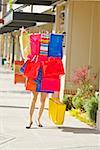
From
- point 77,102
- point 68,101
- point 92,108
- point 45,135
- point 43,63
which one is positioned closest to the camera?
point 45,135

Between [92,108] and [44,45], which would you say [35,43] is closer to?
[44,45]

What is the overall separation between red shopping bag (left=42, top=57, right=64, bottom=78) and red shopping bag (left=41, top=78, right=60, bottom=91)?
0.29ft

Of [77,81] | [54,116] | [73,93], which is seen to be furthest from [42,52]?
[73,93]

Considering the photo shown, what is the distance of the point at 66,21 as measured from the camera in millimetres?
15344

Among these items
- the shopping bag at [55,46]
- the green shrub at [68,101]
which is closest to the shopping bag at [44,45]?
the shopping bag at [55,46]

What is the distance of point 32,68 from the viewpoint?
10391 millimetres

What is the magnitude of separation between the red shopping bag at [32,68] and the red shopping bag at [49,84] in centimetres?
21

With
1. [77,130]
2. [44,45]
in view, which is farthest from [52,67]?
[77,130]

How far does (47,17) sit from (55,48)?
26.6 ft

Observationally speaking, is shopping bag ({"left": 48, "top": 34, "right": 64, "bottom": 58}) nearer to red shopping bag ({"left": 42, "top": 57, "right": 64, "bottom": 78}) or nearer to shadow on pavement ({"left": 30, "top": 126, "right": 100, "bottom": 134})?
red shopping bag ({"left": 42, "top": 57, "right": 64, "bottom": 78})

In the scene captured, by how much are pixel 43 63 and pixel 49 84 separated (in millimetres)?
458

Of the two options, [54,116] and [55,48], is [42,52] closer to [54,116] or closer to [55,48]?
[55,48]

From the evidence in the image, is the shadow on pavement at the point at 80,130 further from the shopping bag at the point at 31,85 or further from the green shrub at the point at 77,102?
the green shrub at the point at 77,102

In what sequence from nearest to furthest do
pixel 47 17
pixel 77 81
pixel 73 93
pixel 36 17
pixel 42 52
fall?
pixel 42 52 → pixel 77 81 → pixel 73 93 → pixel 47 17 → pixel 36 17
